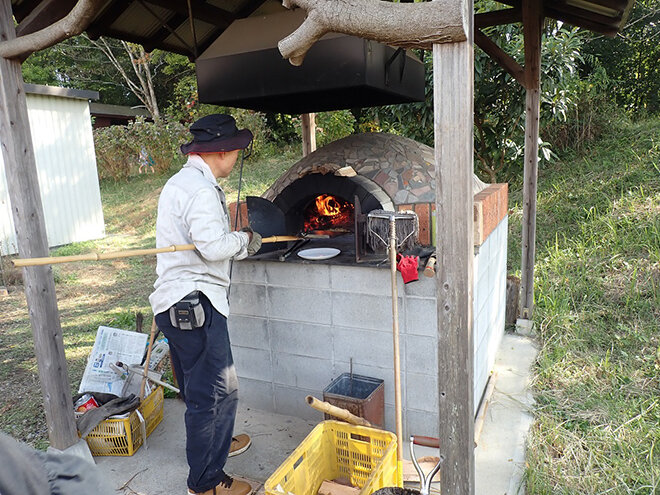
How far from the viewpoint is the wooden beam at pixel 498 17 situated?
4.26 m

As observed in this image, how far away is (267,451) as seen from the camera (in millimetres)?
2994

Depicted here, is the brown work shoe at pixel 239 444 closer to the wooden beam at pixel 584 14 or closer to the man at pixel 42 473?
the man at pixel 42 473

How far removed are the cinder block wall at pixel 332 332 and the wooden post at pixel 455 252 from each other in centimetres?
88

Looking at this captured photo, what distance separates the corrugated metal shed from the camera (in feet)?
30.7

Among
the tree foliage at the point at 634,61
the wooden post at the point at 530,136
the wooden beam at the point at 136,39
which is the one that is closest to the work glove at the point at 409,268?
the wooden post at the point at 530,136

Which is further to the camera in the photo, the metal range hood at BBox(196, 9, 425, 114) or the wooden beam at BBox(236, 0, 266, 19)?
the wooden beam at BBox(236, 0, 266, 19)

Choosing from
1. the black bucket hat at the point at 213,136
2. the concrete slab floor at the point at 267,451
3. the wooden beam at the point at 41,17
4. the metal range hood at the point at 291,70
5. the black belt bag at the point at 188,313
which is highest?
the wooden beam at the point at 41,17

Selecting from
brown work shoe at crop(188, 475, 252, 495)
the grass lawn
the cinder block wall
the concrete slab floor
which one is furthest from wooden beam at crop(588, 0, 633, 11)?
brown work shoe at crop(188, 475, 252, 495)

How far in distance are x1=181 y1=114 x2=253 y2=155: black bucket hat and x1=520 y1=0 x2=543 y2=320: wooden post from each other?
2.74m

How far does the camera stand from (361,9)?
1870 mm

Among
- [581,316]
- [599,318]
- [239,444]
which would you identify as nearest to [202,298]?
[239,444]

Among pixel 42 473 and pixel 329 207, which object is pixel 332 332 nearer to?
pixel 329 207

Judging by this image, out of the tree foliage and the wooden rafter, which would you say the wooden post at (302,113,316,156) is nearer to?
the wooden rafter

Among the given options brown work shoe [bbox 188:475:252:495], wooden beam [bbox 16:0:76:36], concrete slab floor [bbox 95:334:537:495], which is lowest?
concrete slab floor [bbox 95:334:537:495]
